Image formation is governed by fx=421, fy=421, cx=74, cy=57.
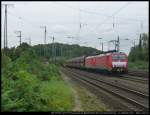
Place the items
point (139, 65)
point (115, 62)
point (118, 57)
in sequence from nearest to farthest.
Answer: point (115, 62) → point (118, 57) → point (139, 65)

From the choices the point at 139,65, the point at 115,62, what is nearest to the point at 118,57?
the point at 115,62

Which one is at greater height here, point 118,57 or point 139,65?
point 118,57

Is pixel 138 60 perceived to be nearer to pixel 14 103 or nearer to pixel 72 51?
pixel 72 51

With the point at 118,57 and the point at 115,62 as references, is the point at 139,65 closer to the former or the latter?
the point at 118,57

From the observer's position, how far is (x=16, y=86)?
47.7 ft

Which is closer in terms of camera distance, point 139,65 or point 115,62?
point 115,62

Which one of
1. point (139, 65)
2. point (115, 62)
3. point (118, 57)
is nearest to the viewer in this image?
point (115, 62)

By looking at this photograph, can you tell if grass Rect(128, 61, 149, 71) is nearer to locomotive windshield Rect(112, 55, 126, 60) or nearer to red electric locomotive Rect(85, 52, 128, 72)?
red electric locomotive Rect(85, 52, 128, 72)

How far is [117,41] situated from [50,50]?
33.9 meters

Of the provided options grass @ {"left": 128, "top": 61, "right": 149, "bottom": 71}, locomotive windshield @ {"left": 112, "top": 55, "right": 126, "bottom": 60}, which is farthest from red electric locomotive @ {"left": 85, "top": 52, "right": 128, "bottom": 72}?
grass @ {"left": 128, "top": 61, "right": 149, "bottom": 71}

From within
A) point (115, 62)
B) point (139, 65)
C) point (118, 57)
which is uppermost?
point (118, 57)

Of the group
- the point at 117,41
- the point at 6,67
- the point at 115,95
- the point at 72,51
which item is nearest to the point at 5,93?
the point at 6,67

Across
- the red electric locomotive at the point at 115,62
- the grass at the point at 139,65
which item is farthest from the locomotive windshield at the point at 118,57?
the grass at the point at 139,65

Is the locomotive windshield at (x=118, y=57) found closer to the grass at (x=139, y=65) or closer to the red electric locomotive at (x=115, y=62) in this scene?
the red electric locomotive at (x=115, y=62)
